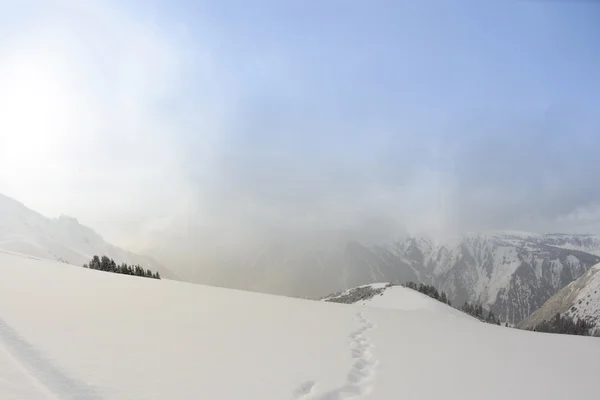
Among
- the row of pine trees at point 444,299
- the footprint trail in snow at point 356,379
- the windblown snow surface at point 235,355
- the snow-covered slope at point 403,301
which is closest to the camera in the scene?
the windblown snow surface at point 235,355

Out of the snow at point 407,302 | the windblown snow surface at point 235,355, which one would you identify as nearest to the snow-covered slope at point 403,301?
the snow at point 407,302

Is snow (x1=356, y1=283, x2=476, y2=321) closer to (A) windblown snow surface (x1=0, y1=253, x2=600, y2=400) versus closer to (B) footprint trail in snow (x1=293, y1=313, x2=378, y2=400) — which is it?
(A) windblown snow surface (x1=0, y1=253, x2=600, y2=400)

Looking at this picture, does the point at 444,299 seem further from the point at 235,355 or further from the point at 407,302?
the point at 235,355

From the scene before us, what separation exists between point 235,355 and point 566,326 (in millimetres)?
154297

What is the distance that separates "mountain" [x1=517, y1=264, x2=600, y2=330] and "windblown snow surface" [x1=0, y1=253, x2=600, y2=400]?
14327 cm

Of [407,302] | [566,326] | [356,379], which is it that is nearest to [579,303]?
[566,326]

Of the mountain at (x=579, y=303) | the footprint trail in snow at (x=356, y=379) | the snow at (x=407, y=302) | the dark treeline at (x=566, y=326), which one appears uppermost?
→ the footprint trail in snow at (x=356, y=379)

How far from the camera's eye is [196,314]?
8.23 meters

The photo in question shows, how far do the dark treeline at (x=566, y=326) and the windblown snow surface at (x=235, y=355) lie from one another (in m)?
122

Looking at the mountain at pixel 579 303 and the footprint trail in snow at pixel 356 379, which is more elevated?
the footprint trail in snow at pixel 356 379

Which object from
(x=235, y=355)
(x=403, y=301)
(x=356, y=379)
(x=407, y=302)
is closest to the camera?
(x=356, y=379)

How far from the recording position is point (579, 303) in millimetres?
135500

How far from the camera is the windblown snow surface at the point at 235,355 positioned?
164 inches

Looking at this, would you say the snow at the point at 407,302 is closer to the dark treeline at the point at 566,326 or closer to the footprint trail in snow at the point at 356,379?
the dark treeline at the point at 566,326
